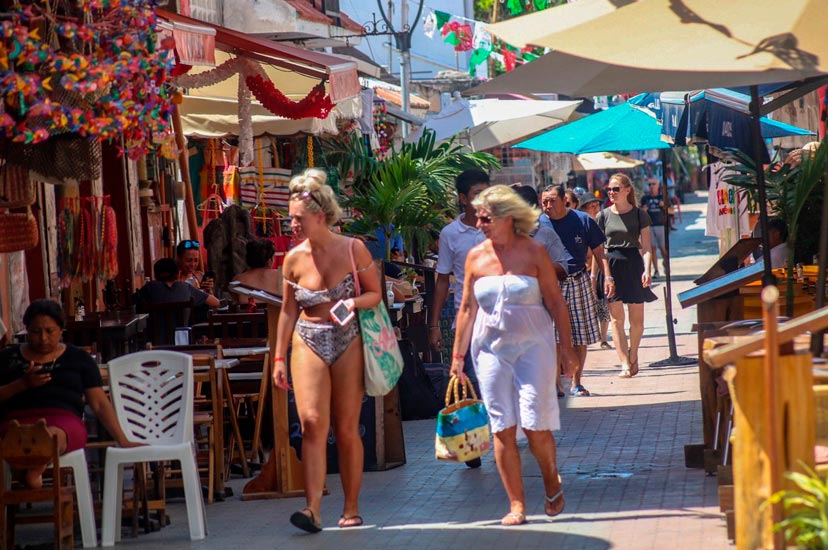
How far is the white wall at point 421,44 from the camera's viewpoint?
37906 mm

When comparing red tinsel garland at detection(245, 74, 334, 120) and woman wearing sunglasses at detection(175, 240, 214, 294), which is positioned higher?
red tinsel garland at detection(245, 74, 334, 120)

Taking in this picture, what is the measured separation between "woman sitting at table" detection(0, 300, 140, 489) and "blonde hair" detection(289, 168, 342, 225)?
1483mm

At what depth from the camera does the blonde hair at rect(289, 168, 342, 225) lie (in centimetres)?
804

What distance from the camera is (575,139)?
1750 cm

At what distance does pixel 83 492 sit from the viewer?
786 cm

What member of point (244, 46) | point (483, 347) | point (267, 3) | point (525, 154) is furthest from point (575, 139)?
point (525, 154)

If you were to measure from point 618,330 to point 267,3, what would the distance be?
6528 mm

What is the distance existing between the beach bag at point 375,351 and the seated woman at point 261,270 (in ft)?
11.4

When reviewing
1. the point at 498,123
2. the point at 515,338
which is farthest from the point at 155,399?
the point at 498,123

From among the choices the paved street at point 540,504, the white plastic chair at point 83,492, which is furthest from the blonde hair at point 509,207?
the white plastic chair at point 83,492

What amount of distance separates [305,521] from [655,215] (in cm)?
2405

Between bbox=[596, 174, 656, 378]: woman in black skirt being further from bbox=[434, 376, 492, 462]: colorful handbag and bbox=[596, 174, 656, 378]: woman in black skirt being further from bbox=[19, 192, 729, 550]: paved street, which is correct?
bbox=[434, 376, 492, 462]: colorful handbag

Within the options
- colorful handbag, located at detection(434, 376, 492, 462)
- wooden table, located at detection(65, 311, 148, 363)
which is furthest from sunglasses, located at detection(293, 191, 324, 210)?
wooden table, located at detection(65, 311, 148, 363)

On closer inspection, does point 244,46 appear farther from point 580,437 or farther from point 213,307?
point 580,437
